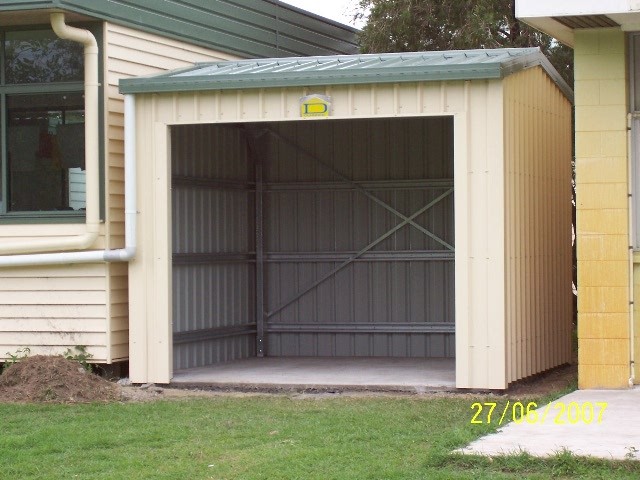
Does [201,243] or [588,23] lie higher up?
[588,23]

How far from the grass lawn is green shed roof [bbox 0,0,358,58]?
166 inches

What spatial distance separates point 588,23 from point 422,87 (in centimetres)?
169

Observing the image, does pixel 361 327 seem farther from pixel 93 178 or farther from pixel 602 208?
pixel 602 208

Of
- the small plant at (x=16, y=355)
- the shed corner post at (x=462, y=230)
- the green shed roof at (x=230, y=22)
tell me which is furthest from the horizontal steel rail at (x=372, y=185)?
the small plant at (x=16, y=355)

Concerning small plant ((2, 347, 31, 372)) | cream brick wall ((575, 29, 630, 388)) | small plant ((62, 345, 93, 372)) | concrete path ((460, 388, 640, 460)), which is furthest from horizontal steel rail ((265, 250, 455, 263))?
concrete path ((460, 388, 640, 460))

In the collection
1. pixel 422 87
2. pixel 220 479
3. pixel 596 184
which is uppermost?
pixel 422 87

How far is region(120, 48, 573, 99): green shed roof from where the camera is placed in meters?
11.8

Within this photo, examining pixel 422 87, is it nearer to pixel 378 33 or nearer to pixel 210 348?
pixel 210 348

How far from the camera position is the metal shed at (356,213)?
38.9ft

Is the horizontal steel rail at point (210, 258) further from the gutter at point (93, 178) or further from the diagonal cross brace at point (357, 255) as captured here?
the gutter at point (93, 178)

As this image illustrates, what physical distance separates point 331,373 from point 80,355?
276cm

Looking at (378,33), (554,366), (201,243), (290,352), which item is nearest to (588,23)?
(554,366)

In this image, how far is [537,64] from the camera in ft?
43.8

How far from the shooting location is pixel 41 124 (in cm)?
1311
